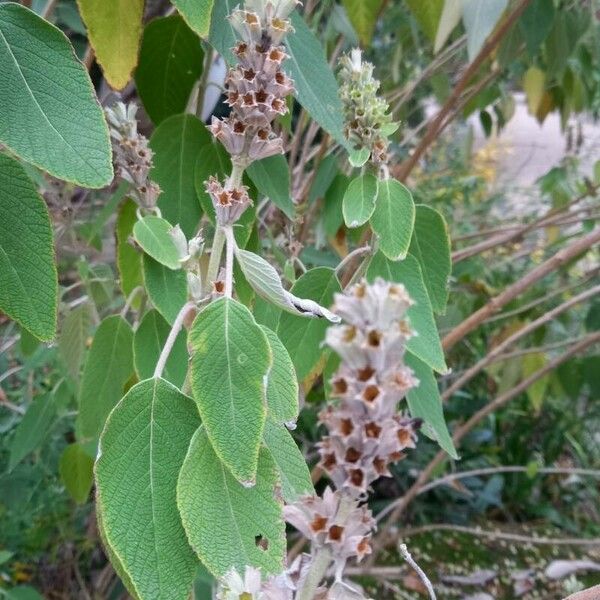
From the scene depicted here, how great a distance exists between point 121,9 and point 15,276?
0.22 meters

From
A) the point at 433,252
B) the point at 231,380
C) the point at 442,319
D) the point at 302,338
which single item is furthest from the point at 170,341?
the point at 442,319

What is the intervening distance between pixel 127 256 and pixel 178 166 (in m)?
0.09

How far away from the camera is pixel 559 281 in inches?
75.1

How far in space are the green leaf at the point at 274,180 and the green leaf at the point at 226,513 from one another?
26 cm

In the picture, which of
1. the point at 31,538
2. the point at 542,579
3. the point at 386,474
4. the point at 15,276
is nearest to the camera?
the point at 386,474

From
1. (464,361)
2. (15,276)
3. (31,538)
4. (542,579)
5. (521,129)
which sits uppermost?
(521,129)

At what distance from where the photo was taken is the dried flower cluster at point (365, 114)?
1.75 ft

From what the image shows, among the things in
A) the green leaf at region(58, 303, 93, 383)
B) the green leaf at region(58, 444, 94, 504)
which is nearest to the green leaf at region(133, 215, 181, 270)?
the green leaf at region(58, 303, 93, 383)

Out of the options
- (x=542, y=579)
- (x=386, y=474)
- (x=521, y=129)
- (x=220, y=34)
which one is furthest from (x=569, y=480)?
(x=521, y=129)

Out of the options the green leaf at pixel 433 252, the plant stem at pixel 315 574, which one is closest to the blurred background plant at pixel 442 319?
the green leaf at pixel 433 252

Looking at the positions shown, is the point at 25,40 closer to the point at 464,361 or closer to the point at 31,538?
the point at 31,538

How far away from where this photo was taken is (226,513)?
13.4 inches

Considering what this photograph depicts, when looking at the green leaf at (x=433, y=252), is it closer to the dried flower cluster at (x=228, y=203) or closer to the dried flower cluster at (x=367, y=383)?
the dried flower cluster at (x=228, y=203)

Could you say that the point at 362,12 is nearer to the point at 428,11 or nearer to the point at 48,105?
the point at 428,11
